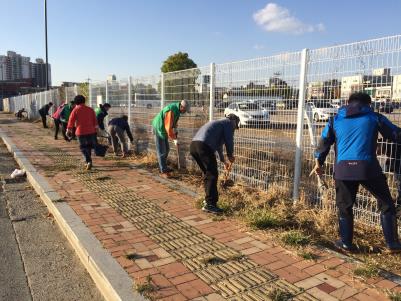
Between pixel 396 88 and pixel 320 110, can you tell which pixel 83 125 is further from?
pixel 396 88

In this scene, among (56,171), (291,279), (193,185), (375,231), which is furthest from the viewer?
(56,171)

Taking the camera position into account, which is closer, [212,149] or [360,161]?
[360,161]

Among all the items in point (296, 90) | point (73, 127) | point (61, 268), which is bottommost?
point (61, 268)

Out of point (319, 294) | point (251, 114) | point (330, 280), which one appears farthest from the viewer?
point (251, 114)

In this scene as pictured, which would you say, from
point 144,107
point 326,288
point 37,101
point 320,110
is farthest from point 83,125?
point 37,101

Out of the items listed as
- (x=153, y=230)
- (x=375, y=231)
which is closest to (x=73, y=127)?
(x=153, y=230)

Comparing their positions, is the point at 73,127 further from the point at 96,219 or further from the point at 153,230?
the point at 153,230

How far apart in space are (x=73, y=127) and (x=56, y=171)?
115cm

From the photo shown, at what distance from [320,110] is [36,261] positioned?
12.9 ft

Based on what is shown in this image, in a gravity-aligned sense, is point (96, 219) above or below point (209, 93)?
below

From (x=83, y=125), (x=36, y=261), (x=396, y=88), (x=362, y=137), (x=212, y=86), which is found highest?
(x=212, y=86)

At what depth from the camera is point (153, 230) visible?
4.98 metres

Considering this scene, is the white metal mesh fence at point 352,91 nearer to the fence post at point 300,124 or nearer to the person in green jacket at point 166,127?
the fence post at point 300,124

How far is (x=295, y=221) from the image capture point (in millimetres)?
5078
